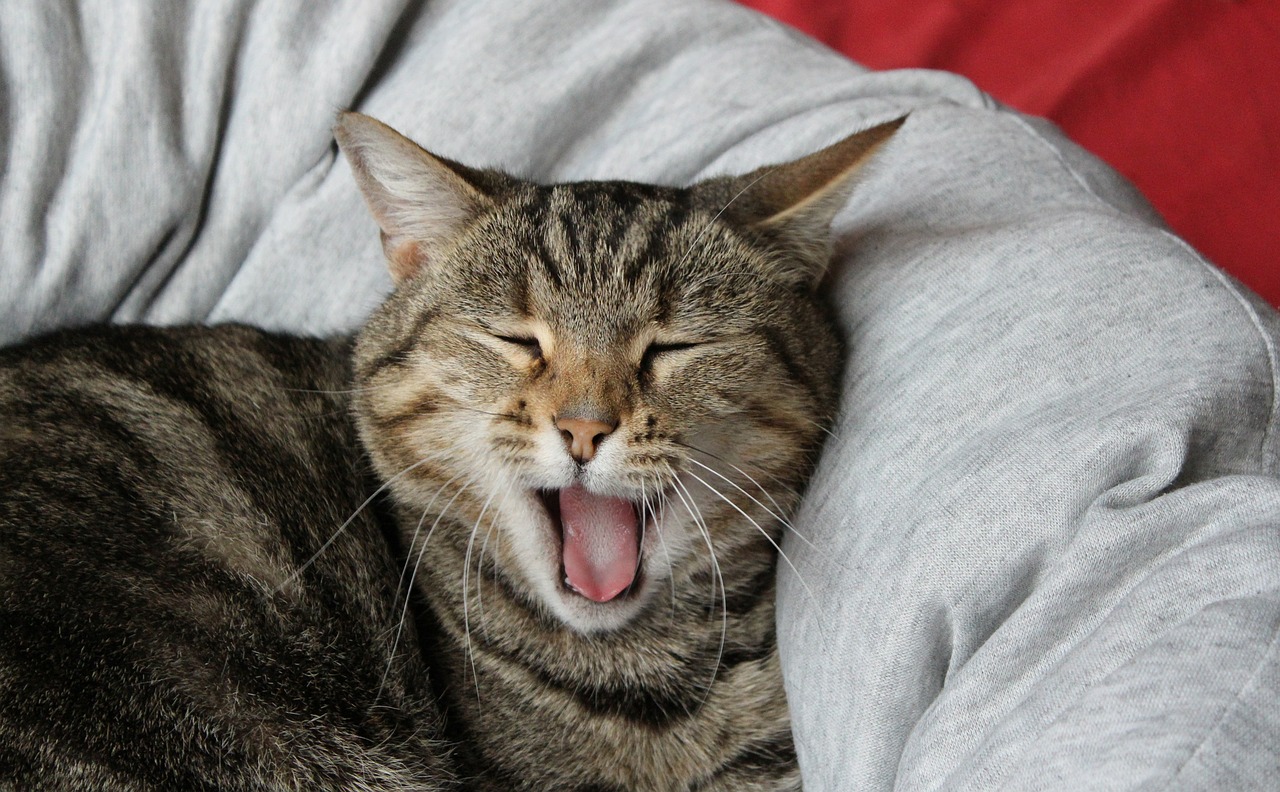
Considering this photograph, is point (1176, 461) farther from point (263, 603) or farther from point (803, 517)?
point (263, 603)

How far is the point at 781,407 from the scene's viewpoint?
1122 mm

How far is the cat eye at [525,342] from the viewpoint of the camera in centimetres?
111

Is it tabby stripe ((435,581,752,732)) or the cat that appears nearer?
the cat

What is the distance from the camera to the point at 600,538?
1134 mm

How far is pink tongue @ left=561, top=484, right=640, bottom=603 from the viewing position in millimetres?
1126

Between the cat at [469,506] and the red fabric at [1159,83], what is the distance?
42.9 inches

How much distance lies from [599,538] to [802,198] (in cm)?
47

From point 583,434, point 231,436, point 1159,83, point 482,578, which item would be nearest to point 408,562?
point 482,578

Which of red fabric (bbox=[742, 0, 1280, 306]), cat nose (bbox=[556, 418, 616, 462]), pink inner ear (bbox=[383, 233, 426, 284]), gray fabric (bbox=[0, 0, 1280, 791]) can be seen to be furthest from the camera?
red fabric (bbox=[742, 0, 1280, 306])

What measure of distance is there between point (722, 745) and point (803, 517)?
30 cm

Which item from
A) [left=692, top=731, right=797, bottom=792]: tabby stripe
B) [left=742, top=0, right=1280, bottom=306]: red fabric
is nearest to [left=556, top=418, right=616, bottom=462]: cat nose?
[left=692, top=731, right=797, bottom=792]: tabby stripe

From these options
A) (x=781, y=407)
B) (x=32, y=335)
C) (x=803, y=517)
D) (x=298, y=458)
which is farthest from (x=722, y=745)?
(x=32, y=335)

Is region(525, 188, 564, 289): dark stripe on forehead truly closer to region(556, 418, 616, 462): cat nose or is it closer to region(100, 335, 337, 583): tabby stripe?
region(556, 418, 616, 462): cat nose

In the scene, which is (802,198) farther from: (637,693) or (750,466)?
(637,693)
